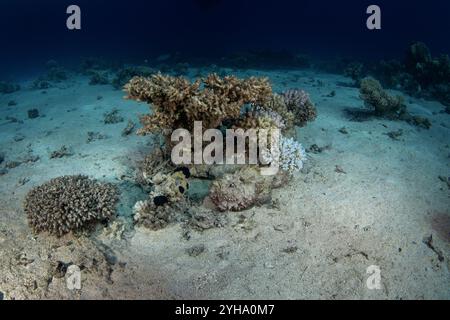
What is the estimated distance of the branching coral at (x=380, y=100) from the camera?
38.0ft

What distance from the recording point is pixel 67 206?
20.0 ft

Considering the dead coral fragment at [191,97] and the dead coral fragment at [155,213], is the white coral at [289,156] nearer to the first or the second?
the dead coral fragment at [191,97]

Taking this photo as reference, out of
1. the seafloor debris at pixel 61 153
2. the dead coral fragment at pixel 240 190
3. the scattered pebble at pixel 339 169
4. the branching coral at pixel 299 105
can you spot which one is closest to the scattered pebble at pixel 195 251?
the dead coral fragment at pixel 240 190

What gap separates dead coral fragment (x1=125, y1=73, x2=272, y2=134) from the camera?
20.8 ft

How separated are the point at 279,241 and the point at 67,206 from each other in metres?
4.09

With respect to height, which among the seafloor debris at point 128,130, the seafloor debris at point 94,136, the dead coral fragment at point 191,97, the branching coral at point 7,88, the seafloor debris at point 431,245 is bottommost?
the seafloor debris at point 431,245

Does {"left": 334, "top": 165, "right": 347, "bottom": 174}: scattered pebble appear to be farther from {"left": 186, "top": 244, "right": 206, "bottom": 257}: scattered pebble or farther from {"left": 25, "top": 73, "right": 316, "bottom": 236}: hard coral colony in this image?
{"left": 186, "top": 244, "right": 206, "bottom": 257}: scattered pebble

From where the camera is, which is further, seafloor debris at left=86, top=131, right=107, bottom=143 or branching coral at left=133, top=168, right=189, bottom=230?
seafloor debris at left=86, top=131, right=107, bottom=143

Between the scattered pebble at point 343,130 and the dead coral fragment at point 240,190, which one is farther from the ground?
the scattered pebble at point 343,130

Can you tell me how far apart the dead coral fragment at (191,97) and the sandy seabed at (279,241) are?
200cm

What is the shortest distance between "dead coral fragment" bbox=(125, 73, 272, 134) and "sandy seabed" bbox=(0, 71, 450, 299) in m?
2.00

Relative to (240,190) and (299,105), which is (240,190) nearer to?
(240,190)

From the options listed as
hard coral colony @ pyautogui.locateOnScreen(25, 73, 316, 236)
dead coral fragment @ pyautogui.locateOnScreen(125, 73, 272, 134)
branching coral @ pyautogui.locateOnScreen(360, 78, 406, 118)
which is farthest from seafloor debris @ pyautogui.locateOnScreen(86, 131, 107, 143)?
branching coral @ pyautogui.locateOnScreen(360, 78, 406, 118)

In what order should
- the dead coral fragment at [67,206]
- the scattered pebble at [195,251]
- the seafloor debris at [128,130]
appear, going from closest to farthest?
the scattered pebble at [195,251], the dead coral fragment at [67,206], the seafloor debris at [128,130]
